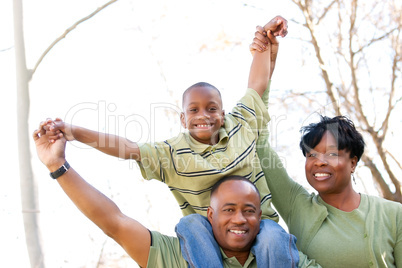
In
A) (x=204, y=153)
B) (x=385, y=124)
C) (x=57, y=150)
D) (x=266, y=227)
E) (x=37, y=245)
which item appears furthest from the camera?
(x=385, y=124)

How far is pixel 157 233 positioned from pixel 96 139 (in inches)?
22.8

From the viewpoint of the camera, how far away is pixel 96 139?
2529 mm

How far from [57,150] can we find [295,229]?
4.74ft

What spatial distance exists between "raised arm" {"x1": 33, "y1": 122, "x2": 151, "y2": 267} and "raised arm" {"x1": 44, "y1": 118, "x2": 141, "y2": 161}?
1.5 inches

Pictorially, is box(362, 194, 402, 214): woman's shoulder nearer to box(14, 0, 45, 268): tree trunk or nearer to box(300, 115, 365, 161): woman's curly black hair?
box(300, 115, 365, 161): woman's curly black hair

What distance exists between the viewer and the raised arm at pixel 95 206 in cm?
236

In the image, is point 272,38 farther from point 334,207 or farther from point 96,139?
point 96,139

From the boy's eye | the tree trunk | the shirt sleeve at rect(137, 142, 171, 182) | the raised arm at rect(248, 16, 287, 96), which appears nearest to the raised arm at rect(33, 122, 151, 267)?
the shirt sleeve at rect(137, 142, 171, 182)

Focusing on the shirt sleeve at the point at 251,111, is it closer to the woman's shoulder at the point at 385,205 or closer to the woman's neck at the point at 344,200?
the woman's neck at the point at 344,200

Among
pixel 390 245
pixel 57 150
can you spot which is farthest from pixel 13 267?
pixel 390 245

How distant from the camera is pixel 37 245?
463 cm

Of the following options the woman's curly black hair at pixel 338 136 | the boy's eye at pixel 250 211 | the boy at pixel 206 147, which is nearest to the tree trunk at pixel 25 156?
the boy at pixel 206 147

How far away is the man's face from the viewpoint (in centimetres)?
254

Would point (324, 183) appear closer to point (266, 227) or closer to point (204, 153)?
point (266, 227)
